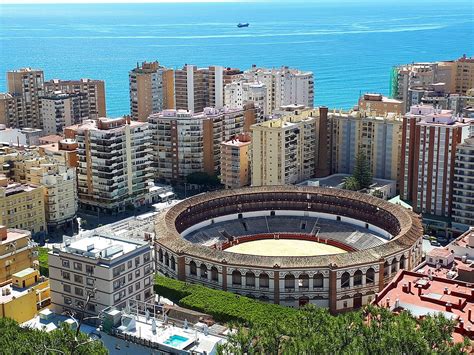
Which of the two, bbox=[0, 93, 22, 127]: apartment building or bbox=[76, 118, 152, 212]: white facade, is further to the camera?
bbox=[0, 93, 22, 127]: apartment building

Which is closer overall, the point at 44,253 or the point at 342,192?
the point at 44,253

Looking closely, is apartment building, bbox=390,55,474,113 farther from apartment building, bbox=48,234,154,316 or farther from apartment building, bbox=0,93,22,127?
apartment building, bbox=48,234,154,316

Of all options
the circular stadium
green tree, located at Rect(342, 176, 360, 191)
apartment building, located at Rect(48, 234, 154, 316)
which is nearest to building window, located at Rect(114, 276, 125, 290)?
apartment building, located at Rect(48, 234, 154, 316)

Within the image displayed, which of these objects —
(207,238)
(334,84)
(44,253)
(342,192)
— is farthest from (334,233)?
(334,84)

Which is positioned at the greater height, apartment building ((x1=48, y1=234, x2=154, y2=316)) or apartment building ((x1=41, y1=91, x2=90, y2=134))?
apartment building ((x1=41, y1=91, x2=90, y2=134))

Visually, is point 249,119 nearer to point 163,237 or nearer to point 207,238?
point 207,238

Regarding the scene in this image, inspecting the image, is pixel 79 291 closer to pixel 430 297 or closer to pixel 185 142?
pixel 430 297

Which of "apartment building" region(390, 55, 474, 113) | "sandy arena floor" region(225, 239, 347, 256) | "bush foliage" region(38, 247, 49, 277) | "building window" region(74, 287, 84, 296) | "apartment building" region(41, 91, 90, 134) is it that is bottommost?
"sandy arena floor" region(225, 239, 347, 256)
